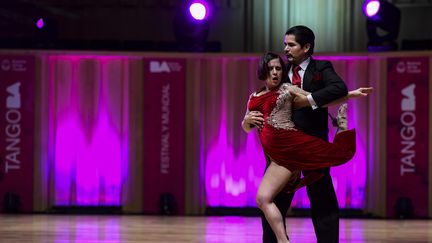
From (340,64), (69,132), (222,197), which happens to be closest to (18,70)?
(69,132)

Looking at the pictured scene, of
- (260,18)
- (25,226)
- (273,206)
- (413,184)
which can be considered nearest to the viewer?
(273,206)

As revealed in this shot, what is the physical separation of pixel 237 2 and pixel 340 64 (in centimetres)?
139

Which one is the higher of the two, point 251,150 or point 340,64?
point 340,64

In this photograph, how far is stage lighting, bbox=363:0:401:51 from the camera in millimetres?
5723

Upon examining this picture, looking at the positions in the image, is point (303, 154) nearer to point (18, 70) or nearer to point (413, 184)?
point (413, 184)

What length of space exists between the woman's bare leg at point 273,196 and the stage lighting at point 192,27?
9.59ft

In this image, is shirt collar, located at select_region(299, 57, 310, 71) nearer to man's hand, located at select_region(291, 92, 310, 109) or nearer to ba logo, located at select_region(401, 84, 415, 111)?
man's hand, located at select_region(291, 92, 310, 109)

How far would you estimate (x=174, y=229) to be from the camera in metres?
5.11

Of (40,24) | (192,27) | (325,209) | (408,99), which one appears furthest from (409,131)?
(40,24)

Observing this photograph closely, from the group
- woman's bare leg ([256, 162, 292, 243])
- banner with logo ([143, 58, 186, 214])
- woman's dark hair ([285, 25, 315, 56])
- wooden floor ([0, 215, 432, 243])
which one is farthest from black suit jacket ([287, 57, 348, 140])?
banner with logo ([143, 58, 186, 214])

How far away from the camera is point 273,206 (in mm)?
3109

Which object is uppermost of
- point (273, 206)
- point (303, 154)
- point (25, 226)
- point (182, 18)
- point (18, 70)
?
point (182, 18)

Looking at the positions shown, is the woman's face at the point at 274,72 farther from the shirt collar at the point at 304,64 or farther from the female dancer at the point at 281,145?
the shirt collar at the point at 304,64

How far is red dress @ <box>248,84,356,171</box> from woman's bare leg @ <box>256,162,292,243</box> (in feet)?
0.14
